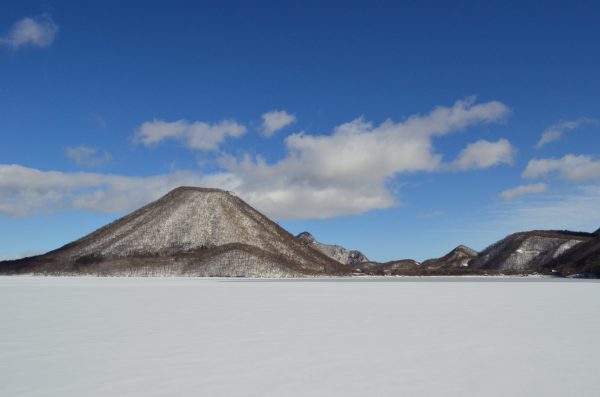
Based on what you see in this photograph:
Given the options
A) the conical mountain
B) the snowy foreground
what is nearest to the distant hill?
the conical mountain

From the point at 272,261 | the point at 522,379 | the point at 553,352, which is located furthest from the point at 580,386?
the point at 272,261

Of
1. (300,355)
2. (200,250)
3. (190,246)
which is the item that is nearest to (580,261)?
(200,250)

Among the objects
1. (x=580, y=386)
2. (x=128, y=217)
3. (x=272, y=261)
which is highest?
(x=128, y=217)

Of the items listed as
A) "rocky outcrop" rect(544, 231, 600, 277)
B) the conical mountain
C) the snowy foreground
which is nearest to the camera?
the snowy foreground

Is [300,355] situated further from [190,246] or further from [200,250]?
[190,246]

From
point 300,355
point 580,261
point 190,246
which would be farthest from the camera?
point 580,261

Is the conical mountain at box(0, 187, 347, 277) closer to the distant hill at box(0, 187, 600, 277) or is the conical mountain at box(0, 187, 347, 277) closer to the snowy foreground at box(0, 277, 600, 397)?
the distant hill at box(0, 187, 600, 277)

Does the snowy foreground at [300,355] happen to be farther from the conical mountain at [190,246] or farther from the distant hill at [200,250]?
the conical mountain at [190,246]

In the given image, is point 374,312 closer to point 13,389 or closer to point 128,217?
point 13,389
